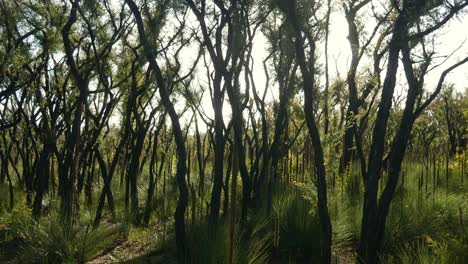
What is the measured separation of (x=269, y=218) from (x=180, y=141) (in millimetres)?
2109

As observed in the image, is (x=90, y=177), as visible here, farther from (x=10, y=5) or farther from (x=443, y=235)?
(x=443, y=235)

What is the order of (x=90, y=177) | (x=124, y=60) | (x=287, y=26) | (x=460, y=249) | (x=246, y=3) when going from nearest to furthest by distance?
(x=460, y=249) → (x=287, y=26) → (x=246, y=3) → (x=124, y=60) → (x=90, y=177)

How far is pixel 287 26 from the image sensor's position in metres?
6.29

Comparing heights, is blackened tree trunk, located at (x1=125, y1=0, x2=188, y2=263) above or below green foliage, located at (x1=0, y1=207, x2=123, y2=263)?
above

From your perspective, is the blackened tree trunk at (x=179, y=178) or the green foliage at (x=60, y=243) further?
the green foliage at (x=60, y=243)

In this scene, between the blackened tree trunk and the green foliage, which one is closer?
the blackened tree trunk

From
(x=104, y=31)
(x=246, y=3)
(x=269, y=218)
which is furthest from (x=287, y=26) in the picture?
(x=104, y=31)

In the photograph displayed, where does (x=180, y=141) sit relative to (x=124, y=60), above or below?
below

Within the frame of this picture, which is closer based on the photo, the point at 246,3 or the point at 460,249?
the point at 460,249

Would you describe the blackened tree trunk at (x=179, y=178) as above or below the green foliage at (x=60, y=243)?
above

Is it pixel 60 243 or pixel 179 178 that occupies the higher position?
pixel 179 178

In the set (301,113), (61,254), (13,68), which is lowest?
(61,254)

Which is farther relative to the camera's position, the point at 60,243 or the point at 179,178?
the point at 60,243

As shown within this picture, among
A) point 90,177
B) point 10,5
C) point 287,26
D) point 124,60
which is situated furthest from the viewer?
point 90,177
